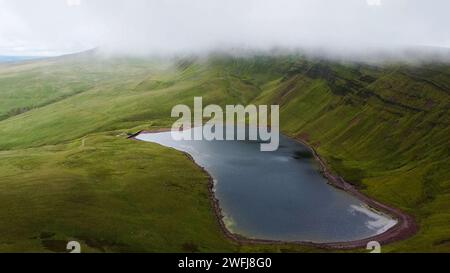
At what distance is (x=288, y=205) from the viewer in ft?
458

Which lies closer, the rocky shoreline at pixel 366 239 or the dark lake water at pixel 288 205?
the rocky shoreline at pixel 366 239

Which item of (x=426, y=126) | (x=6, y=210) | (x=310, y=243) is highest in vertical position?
(x=426, y=126)

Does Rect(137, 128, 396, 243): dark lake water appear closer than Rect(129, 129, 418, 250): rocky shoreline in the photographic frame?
No

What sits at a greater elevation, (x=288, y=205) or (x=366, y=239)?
(x=288, y=205)

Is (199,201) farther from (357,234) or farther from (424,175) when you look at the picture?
(424,175)

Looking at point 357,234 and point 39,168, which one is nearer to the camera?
point 357,234

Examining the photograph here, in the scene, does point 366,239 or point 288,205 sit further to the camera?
point 288,205

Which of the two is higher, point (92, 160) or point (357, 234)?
point (92, 160)

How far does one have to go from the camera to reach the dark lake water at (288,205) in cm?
12033

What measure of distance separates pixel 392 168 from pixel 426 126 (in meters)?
32.5

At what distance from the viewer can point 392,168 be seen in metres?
177

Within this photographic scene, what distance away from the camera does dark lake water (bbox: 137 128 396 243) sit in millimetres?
120331
